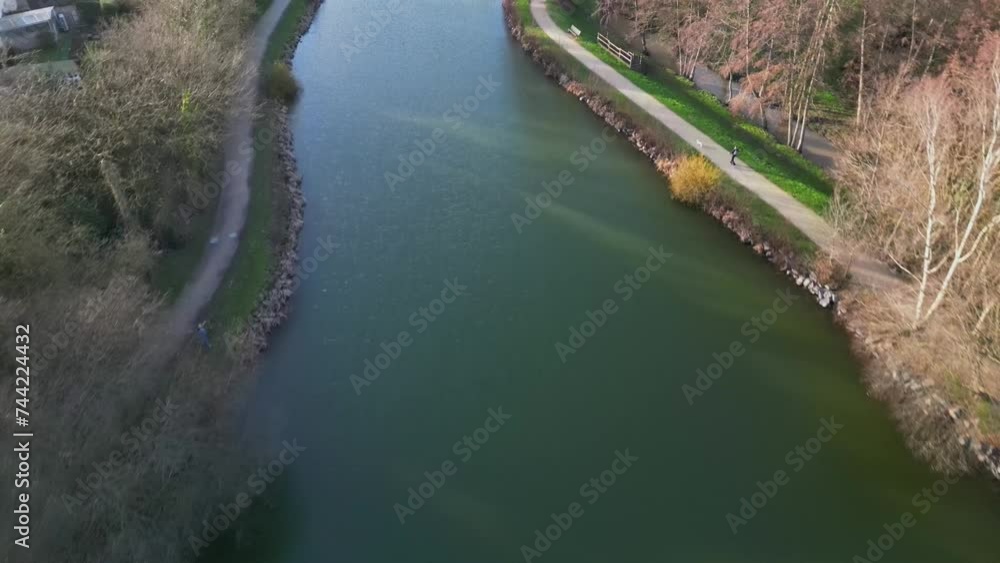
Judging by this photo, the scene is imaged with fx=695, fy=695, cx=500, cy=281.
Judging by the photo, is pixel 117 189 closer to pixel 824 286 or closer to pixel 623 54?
pixel 824 286

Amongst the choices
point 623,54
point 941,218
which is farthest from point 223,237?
point 623,54

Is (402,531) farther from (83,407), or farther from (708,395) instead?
(708,395)

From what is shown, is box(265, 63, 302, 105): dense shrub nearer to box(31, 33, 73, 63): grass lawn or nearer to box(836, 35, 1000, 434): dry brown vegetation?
box(31, 33, 73, 63): grass lawn

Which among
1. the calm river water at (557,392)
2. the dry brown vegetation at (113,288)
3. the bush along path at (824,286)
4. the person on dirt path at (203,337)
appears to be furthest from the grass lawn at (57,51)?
the bush along path at (824,286)

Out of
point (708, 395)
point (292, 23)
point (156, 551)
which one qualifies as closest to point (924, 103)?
point (708, 395)

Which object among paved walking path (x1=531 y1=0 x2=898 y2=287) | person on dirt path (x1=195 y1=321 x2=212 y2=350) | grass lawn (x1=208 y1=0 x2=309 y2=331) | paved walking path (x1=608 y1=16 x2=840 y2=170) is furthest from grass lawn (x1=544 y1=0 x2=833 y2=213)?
person on dirt path (x1=195 y1=321 x2=212 y2=350)

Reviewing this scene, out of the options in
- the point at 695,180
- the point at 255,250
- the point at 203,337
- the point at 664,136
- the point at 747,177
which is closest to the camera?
the point at 203,337
